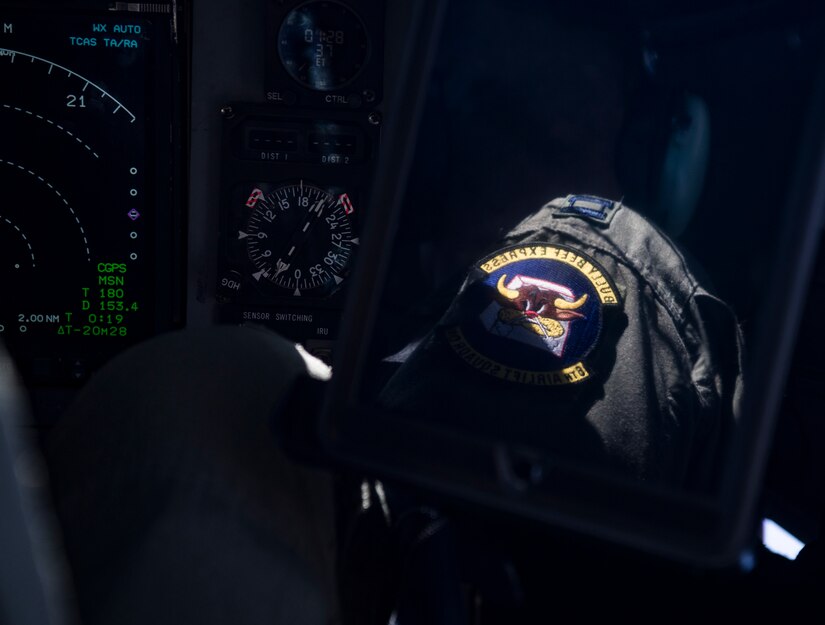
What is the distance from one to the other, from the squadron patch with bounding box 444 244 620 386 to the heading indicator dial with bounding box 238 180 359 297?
58cm

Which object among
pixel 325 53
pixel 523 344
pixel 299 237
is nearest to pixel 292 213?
pixel 299 237

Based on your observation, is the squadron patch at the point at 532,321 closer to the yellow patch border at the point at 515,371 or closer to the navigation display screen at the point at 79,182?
the yellow patch border at the point at 515,371

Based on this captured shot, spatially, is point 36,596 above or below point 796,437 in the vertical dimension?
above

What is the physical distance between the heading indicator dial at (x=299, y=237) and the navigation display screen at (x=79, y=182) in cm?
15

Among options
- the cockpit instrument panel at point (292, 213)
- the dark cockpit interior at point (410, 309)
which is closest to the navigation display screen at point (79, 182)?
the dark cockpit interior at point (410, 309)

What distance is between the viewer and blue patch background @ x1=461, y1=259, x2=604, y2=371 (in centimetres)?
93

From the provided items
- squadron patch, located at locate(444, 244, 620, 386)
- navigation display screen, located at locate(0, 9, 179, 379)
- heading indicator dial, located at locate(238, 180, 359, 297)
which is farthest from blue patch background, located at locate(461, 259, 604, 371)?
navigation display screen, located at locate(0, 9, 179, 379)

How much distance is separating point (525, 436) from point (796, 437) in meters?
0.74

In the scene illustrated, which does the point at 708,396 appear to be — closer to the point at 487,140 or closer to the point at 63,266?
the point at 487,140

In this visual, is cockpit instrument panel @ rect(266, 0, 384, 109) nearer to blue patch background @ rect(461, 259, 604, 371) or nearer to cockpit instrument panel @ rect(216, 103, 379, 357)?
cockpit instrument panel @ rect(216, 103, 379, 357)

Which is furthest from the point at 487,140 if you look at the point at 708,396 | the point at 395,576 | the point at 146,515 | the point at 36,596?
the point at 36,596

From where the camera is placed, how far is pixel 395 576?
71 cm

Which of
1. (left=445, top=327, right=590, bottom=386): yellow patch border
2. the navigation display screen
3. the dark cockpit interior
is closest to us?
the dark cockpit interior

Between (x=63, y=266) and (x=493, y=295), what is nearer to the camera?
(x=493, y=295)
